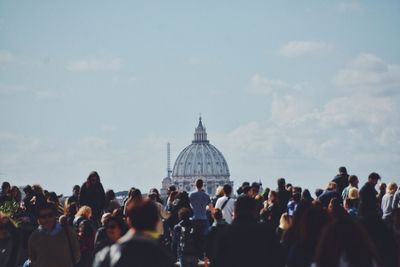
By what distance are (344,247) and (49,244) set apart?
17.0 ft

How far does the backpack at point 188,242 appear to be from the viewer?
62.6 ft

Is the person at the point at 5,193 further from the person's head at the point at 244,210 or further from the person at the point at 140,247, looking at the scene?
the person at the point at 140,247

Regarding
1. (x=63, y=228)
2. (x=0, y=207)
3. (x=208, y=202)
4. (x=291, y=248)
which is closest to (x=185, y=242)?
(x=208, y=202)

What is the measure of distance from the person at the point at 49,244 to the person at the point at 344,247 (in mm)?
5032

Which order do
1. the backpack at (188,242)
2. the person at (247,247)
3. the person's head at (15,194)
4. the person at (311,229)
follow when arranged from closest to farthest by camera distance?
the person at (311,229), the person at (247,247), the backpack at (188,242), the person's head at (15,194)

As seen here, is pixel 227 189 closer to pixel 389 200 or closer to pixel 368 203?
pixel 389 200

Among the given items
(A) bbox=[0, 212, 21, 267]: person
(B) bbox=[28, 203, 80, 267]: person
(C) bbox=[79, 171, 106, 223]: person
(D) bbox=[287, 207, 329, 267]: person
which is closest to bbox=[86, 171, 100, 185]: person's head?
(C) bbox=[79, 171, 106, 223]: person

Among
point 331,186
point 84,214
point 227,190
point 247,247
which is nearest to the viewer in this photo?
point 247,247

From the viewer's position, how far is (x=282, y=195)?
19.4 m

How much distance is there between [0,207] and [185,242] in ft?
11.4

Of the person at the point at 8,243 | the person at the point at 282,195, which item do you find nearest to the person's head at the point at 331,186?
the person at the point at 282,195

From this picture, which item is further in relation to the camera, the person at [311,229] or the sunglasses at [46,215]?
the sunglasses at [46,215]

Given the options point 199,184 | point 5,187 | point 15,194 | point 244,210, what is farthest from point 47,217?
point 5,187

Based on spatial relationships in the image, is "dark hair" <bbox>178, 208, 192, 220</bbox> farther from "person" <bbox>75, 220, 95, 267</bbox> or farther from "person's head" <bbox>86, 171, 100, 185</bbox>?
"person" <bbox>75, 220, 95, 267</bbox>
